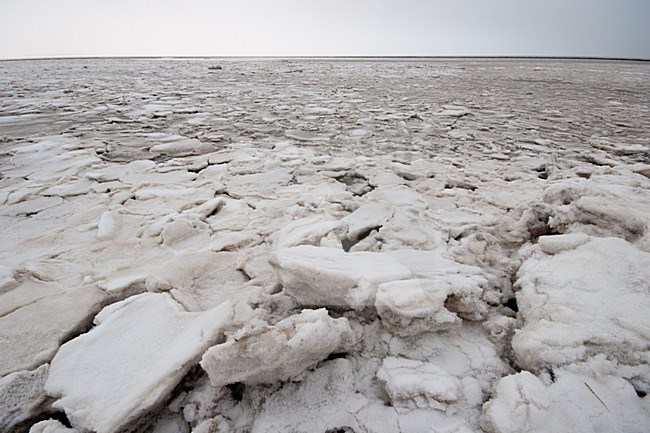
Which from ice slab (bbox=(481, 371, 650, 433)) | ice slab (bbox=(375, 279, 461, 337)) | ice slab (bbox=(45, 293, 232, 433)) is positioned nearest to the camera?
ice slab (bbox=(481, 371, 650, 433))

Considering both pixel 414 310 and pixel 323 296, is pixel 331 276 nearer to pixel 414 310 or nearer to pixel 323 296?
pixel 323 296

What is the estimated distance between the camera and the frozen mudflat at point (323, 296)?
797 mm

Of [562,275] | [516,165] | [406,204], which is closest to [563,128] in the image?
[516,165]

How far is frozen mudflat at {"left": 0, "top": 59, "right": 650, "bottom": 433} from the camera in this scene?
0.80m

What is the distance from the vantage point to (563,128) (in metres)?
3.69

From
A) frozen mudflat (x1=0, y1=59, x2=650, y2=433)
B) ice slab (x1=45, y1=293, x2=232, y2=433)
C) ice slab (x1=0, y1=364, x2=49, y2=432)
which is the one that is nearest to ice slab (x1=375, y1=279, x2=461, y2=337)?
frozen mudflat (x1=0, y1=59, x2=650, y2=433)

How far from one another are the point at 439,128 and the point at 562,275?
9.47 ft

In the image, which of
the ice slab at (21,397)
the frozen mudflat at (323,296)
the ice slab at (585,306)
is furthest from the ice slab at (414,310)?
the ice slab at (21,397)

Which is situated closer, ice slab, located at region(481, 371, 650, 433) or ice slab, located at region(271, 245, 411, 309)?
ice slab, located at region(481, 371, 650, 433)

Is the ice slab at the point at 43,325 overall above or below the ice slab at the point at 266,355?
below

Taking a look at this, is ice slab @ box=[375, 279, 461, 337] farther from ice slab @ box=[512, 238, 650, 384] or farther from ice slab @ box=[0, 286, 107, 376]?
ice slab @ box=[0, 286, 107, 376]

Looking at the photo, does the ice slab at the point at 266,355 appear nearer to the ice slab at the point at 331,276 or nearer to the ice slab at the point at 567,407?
the ice slab at the point at 331,276

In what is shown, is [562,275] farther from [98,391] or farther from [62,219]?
[62,219]

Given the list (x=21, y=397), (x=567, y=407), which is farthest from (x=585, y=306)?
(x=21, y=397)
